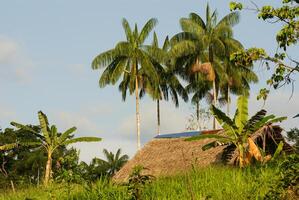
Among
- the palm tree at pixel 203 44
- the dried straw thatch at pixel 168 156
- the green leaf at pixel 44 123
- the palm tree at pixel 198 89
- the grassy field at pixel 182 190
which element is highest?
the palm tree at pixel 203 44

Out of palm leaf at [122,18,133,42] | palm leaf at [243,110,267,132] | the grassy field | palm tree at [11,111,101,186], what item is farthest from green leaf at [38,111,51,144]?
palm leaf at [122,18,133,42]

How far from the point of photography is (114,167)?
46.9 meters

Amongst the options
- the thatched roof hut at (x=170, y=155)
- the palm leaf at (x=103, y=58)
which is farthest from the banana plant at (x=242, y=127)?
the palm leaf at (x=103, y=58)

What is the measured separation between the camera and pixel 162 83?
39375 millimetres

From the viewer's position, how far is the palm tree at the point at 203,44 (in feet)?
122

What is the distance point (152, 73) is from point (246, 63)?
90.1 ft

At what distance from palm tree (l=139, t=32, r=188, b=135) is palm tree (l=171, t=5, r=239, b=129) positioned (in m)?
1.19

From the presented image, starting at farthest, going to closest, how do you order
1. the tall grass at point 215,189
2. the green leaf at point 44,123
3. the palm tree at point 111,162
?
the palm tree at point 111,162 → the green leaf at point 44,123 → the tall grass at point 215,189

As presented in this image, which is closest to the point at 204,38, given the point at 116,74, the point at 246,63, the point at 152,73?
the point at 152,73

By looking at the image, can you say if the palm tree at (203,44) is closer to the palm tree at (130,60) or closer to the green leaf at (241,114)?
the palm tree at (130,60)

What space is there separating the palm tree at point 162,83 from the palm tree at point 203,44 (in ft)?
3.90

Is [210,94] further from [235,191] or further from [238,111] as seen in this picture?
[235,191]

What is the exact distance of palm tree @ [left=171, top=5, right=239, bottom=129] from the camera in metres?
37.1

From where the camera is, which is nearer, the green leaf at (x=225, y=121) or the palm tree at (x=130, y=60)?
the green leaf at (x=225, y=121)
